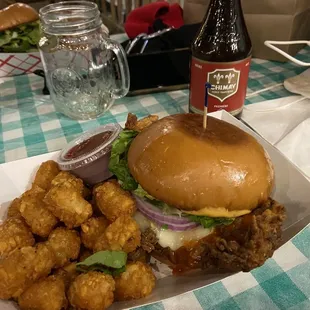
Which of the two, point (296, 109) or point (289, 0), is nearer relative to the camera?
point (296, 109)

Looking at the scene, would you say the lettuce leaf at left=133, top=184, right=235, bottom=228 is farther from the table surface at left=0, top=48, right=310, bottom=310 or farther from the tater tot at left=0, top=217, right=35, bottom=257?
the tater tot at left=0, top=217, right=35, bottom=257

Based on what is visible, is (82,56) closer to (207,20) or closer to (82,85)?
(82,85)

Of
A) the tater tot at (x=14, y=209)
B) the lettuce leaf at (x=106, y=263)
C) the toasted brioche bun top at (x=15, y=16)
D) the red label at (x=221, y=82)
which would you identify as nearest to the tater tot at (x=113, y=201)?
the lettuce leaf at (x=106, y=263)

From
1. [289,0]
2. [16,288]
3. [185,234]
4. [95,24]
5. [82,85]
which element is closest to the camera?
[16,288]

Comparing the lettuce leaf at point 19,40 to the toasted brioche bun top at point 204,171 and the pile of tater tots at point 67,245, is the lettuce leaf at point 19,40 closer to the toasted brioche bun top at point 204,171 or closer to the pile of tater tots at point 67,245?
the pile of tater tots at point 67,245

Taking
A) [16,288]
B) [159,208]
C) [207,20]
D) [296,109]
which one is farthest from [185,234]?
[296,109]

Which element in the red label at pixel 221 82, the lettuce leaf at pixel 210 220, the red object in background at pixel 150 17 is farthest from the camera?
the red object in background at pixel 150 17

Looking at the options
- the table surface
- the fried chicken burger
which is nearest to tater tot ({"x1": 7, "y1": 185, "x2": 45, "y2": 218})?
the fried chicken burger
